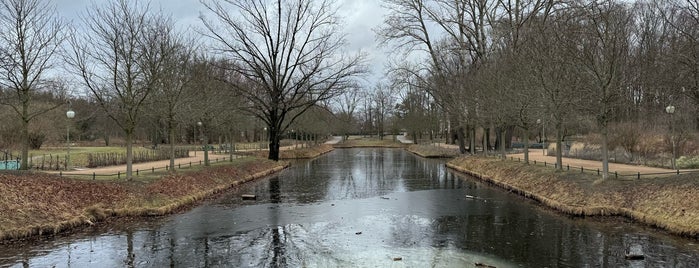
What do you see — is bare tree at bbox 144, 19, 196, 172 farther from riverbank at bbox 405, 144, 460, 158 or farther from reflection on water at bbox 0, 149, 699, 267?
riverbank at bbox 405, 144, 460, 158

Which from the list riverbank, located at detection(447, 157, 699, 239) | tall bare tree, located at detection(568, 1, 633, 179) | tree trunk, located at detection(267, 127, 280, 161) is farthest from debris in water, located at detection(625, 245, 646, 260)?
tree trunk, located at detection(267, 127, 280, 161)

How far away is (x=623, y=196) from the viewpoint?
15875 mm

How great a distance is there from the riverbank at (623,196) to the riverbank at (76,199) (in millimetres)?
13986

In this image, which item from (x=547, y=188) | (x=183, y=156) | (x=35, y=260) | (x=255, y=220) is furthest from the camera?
(x=183, y=156)

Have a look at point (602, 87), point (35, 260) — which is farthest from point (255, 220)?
point (602, 87)

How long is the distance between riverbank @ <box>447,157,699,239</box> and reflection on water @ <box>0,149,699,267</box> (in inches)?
26.6

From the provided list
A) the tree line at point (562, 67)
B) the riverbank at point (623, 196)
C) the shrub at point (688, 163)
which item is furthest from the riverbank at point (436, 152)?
the riverbank at point (623, 196)

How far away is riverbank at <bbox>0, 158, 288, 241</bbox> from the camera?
43.7 feet

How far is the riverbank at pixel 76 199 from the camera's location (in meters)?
13.3

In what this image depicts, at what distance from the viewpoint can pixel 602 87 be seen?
1755 cm

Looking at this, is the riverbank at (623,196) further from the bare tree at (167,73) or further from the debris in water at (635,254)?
the bare tree at (167,73)

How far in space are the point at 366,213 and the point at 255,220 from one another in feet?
12.7

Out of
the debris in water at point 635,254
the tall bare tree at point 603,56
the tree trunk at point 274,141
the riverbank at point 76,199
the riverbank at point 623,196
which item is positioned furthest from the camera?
the tree trunk at point 274,141

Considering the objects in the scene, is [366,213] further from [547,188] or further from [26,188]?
[26,188]
